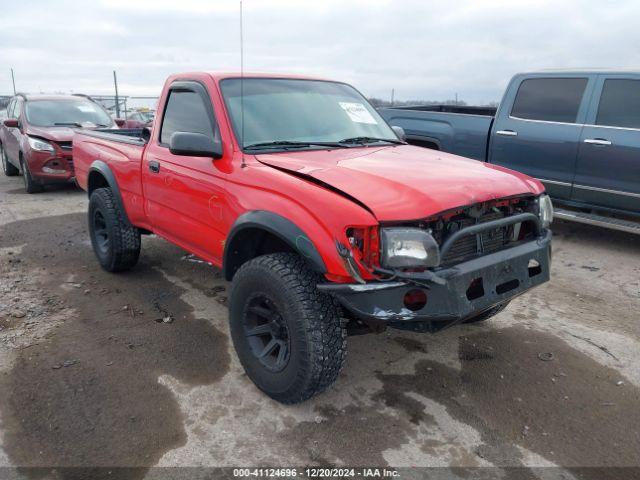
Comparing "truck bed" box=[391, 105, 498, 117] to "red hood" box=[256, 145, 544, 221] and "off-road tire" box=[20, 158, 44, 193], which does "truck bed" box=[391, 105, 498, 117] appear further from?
"off-road tire" box=[20, 158, 44, 193]

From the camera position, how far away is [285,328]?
2.80 metres

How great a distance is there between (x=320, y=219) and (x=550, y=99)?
4883 millimetres

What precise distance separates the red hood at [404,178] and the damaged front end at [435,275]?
3.1 inches

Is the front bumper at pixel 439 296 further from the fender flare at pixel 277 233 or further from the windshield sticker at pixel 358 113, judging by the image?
the windshield sticker at pixel 358 113

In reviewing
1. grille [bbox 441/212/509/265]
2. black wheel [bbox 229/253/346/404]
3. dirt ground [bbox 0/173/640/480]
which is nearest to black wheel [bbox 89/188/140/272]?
dirt ground [bbox 0/173/640/480]


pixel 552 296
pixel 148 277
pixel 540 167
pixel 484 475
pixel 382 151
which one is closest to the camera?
pixel 484 475

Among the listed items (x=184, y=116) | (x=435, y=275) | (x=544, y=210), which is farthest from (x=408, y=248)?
(x=184, y=116)

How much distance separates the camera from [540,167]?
20.3ft

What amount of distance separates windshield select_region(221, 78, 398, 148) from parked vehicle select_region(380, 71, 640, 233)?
9.64 ft

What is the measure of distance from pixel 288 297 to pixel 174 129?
1972 millimetres

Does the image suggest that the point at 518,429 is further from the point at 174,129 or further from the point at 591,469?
the point at 174,129

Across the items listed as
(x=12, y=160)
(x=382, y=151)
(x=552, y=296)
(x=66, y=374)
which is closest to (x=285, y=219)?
(x=382, y=151)

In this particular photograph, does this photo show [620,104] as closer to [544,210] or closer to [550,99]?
[550,99]

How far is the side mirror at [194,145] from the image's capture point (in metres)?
3.09
